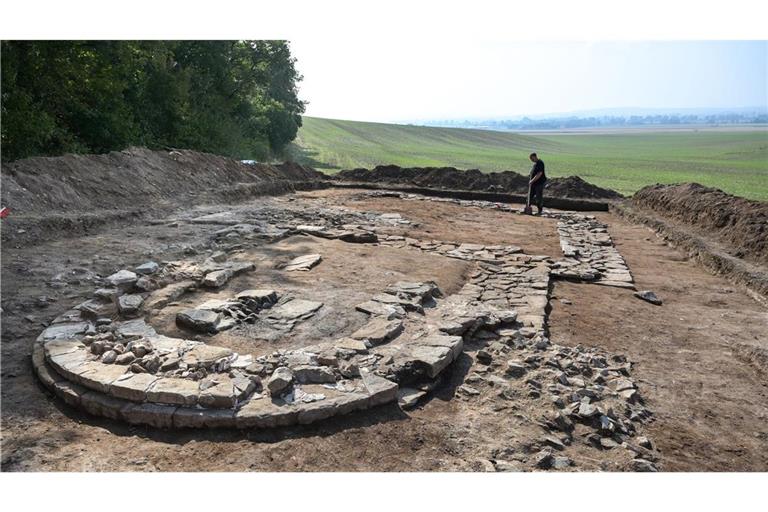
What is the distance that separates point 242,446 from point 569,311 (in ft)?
15.8

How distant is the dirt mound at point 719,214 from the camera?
9477mm

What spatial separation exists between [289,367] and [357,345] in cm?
80

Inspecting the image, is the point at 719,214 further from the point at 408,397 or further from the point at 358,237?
the point at 408,397

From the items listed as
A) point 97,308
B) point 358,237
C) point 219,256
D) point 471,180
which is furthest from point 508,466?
point 471,180

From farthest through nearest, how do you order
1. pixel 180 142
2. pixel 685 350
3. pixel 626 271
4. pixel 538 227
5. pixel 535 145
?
pixel 535 145 → pixel 180 142 → pixel 538 227 → pixel 626 271 → pixel 685 350

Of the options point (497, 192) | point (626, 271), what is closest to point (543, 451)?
point (626, 271)

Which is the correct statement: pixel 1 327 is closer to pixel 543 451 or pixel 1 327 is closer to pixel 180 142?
pixel 543 451

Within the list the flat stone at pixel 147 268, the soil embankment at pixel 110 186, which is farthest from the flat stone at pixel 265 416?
the soil embankment at pixel 110 186

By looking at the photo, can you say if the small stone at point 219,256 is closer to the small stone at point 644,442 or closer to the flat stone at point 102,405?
the flat stone at point 102,405

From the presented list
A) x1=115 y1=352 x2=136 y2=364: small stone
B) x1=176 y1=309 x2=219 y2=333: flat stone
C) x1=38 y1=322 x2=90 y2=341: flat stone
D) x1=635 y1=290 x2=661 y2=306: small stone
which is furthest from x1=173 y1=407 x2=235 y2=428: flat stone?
x1=635 y1=290 x2=661 y2=306: small stone

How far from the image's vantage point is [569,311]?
6.94 m

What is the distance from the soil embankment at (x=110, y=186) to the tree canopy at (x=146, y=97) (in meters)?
1.62

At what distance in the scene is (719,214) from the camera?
11258mm

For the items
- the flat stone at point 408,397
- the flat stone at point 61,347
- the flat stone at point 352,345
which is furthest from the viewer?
the flat stone at point 352,345
